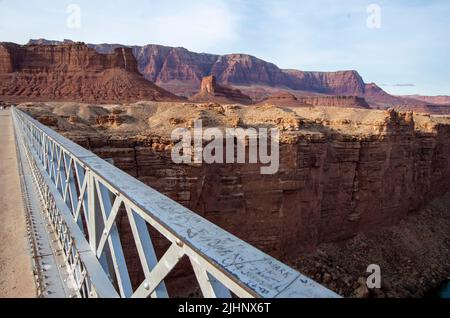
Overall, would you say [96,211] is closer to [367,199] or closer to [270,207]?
[270,207]

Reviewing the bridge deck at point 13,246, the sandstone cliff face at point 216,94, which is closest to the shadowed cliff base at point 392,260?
the bridge deck at point 13,246

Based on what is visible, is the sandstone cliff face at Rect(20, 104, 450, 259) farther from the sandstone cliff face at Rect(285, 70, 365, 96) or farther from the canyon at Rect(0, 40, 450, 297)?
the sandstone cliff face at Rect(285, 70, 365, 96)

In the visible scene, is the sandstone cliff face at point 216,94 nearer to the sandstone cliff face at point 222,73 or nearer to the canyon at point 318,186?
the sandstone cliff face at point 222,73

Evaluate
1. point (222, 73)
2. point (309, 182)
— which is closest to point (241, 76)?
point (222, 73)

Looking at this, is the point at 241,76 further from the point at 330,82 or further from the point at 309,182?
the point at 309,182

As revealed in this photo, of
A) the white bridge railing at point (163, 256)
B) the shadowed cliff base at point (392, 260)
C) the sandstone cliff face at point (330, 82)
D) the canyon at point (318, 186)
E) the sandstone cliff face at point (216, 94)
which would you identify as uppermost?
the sandstone cliff face at point (330, 82)
